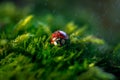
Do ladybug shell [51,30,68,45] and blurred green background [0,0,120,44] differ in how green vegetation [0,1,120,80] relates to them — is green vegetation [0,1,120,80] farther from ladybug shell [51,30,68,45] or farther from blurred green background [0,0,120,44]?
blurred green background [0,0,120,44]

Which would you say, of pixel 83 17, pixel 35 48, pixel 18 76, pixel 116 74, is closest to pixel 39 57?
pixel 35 48

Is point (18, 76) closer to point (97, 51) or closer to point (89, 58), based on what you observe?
point (89, 58)

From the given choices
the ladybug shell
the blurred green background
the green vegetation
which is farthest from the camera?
the blurred green background

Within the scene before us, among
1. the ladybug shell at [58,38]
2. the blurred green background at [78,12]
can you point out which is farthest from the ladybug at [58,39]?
the blurred green background at [78,12]

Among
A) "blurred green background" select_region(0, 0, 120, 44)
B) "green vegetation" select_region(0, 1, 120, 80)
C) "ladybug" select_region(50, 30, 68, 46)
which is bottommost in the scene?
"green vegetation" select_region(0, 1, 120, 80)

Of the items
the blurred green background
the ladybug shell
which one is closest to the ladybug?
the ladybug shell

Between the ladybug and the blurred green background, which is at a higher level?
the blurred green background

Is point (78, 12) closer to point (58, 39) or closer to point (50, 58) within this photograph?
point (58, 39)

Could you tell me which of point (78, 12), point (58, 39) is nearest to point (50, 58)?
point (58, 39)

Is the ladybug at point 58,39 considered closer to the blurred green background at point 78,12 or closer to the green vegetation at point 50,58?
the green vegetation at point 50,58
